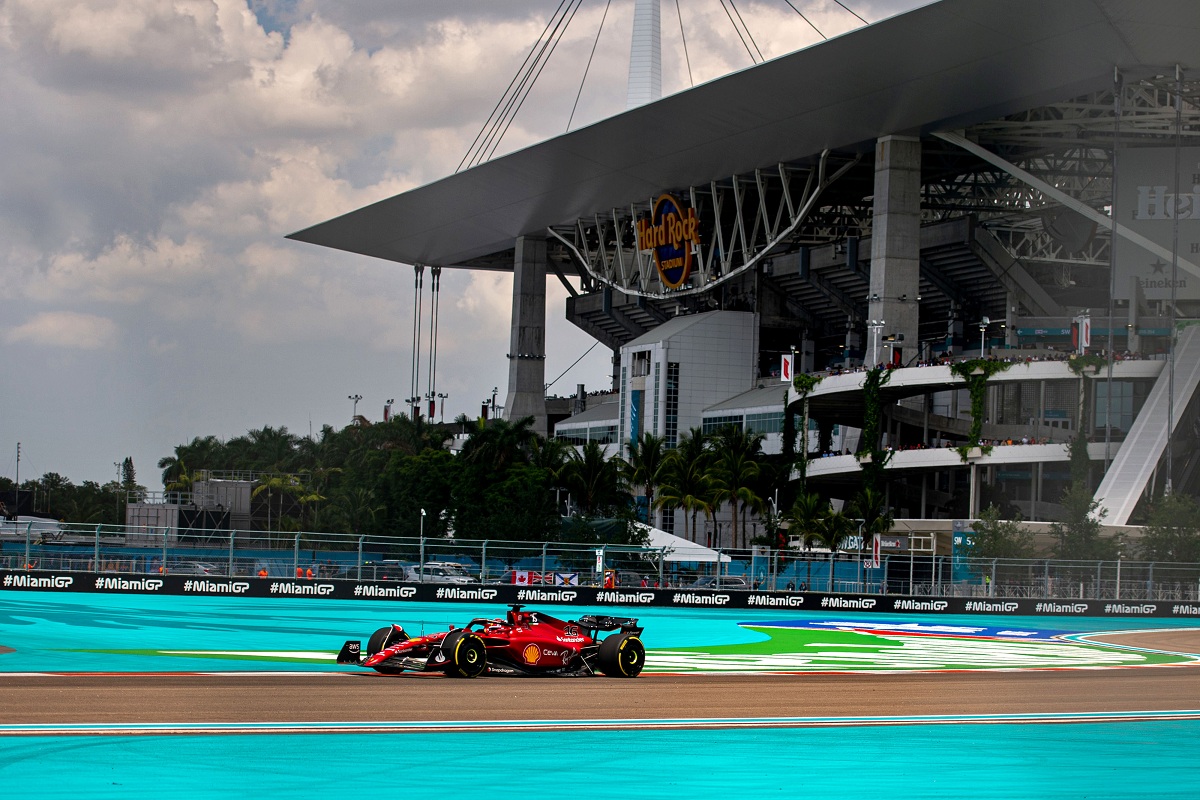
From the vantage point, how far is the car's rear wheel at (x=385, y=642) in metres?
20.4

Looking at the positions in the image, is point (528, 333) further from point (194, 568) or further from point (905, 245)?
point (194, 568)

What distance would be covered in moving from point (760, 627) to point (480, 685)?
19.5 m

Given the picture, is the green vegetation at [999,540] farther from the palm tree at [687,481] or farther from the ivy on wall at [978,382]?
the palm tree at [687,481]

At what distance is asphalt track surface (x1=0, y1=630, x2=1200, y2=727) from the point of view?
15.4m

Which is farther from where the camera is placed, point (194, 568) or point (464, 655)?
point (194, 568)

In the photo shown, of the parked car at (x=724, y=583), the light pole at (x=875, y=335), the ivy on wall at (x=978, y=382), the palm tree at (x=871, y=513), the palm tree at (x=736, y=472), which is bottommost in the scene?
the parked car at (x=724, y=583)

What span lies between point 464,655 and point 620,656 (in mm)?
2475

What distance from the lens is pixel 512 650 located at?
21.1 meters

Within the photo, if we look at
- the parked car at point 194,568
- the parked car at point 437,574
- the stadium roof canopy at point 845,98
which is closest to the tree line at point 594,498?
the stadium roof canopy at point 845,98

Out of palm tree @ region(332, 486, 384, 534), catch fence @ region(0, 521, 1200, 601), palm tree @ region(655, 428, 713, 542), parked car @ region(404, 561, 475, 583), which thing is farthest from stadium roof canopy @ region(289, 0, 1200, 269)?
parked car @ region(404, 561, 475, 583)

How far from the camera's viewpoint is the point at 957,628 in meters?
41.7

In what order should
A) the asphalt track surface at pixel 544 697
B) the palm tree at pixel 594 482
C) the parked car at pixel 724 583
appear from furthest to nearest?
the palm tree at pixel 594 482 → the parked car at pixel 724 583 → the asphalt track surface at pixel 544 697

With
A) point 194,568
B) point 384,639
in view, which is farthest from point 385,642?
point 194,568

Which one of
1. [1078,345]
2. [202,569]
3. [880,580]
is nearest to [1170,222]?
[1078,345]
